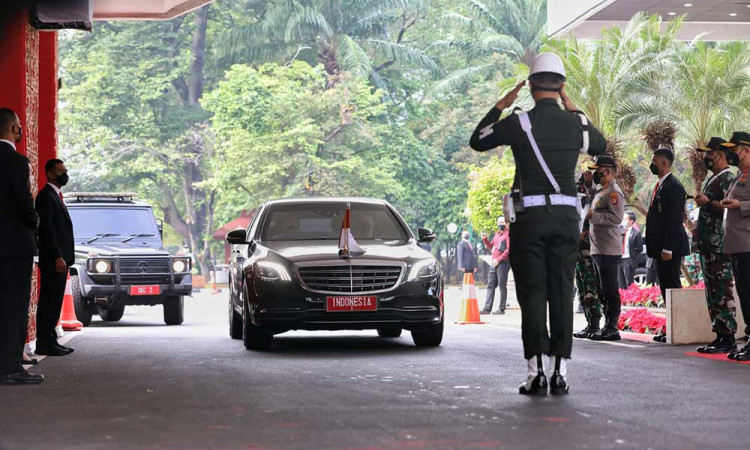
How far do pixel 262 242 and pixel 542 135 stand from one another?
5.80 m

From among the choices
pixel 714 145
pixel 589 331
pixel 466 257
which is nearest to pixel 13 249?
pixel 714 145

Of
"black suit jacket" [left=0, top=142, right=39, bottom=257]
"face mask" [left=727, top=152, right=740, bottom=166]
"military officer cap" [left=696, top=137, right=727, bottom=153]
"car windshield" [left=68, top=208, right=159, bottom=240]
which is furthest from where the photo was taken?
"car windshield" [left=68, top=208, right=159, bottom=240]

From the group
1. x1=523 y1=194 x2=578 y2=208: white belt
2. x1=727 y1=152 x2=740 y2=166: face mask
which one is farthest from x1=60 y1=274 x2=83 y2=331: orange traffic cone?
x1=523 y1=194 x2=578 y2=208: white belt

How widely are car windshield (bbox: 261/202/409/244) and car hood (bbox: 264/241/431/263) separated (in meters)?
0.37

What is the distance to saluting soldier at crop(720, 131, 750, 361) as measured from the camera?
1161cm

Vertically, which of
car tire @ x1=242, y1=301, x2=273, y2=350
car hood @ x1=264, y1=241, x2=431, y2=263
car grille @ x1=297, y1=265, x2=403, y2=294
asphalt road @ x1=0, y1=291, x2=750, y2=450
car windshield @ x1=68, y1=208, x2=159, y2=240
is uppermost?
car windshield @ x1=68, y1=208, x2=159, y2=240

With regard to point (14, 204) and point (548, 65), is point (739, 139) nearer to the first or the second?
point (548, 65)

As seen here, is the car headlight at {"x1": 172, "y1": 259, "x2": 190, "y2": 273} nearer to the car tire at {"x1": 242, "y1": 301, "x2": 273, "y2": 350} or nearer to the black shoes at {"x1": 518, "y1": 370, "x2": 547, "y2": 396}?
the car tire at {"x1": 242, "y1": 301, "x2": 273, "y2": 350}

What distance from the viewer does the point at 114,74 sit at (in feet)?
211

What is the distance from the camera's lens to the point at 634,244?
26.1 meters

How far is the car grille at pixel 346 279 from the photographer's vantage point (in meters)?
13.1

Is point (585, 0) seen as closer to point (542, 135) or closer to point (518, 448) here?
point (542, 135)

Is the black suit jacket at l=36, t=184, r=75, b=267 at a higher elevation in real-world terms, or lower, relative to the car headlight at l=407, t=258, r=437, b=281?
higher

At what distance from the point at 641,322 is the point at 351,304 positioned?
4.29m
